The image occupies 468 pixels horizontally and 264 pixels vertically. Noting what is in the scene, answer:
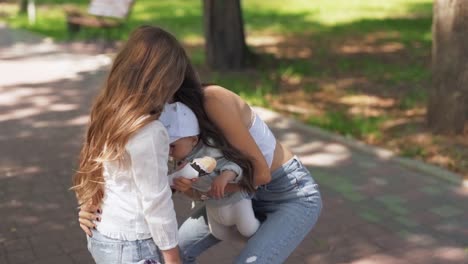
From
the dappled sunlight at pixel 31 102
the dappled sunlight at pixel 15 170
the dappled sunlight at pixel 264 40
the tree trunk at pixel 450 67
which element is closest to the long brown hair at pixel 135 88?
the dappled sunlight at pixel 15 170

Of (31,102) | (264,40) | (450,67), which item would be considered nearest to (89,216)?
(450,67)

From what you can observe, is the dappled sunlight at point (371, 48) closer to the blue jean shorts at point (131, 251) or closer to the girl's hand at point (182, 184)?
the girl's hand at point (182, 184)

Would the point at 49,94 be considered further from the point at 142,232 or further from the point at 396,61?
the point at 142,232

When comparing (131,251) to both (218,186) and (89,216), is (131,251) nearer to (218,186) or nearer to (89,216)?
(89,216)

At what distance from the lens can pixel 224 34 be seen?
34.4ft

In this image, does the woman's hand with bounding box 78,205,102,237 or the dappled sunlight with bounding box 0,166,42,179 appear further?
the dappled sunlight with bounding box 0,166,42,179

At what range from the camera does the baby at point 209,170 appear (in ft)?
7.36

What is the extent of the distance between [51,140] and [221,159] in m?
4.97

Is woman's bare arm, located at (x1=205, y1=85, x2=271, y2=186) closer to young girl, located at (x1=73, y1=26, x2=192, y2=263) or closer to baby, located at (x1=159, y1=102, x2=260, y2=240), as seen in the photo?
baby, located at (x1=159, y1=102, x2=260, y2=240)

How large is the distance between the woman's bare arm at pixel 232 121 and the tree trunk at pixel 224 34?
820 cm

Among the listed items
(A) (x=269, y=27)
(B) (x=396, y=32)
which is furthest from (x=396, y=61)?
(A) (x=269, y=27)

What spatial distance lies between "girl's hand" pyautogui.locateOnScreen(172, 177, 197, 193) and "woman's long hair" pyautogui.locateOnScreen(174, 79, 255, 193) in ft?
0.57

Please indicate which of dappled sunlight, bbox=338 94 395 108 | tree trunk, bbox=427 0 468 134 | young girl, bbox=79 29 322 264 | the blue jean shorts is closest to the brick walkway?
tree trunk, bbox=427 0 468 134

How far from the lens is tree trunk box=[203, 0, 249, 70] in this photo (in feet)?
34.0
